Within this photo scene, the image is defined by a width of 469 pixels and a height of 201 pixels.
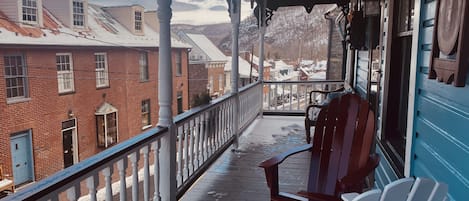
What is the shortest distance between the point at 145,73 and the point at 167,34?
11.2ft

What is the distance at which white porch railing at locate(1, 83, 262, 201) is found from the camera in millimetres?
1538

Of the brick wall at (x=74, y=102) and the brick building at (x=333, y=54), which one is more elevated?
the brick building at (x=333, y=54)

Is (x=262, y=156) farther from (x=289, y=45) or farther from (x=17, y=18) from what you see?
(x=289, y=45)

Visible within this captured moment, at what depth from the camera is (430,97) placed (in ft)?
5.32

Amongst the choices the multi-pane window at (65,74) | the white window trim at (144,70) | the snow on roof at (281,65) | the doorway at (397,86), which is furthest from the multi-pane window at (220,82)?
the doorway at (397,86)

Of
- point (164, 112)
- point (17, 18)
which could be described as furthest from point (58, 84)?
point (164, 112)

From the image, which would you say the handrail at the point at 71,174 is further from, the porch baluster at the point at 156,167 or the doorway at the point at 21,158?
the doorway at the point at 21,158

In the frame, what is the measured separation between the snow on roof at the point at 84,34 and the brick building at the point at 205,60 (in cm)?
52

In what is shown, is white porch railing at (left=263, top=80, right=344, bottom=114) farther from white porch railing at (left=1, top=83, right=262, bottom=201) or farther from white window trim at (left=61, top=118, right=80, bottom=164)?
white window trim at (left=61, top=118, right=80, bottom=164)

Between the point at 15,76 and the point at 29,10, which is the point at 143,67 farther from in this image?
the point at 15,76

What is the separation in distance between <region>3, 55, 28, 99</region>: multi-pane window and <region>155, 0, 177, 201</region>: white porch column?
6.54 feet

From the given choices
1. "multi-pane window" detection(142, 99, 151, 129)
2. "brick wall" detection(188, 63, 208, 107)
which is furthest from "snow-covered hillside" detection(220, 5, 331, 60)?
"multi-pane window" detection(142, 99, 151, 129)

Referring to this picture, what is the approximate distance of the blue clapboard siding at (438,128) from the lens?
4.01 ft

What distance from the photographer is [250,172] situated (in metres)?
4.00
